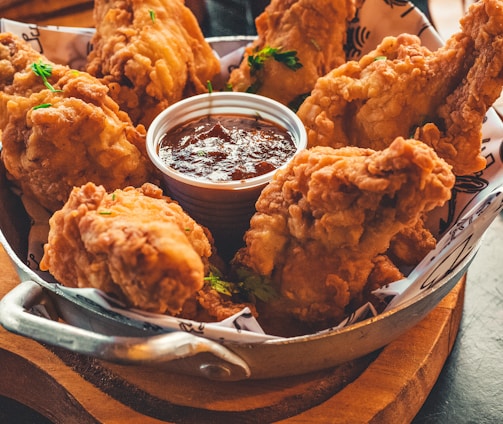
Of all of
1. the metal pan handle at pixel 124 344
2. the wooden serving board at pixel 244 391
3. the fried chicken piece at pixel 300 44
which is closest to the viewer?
the metal pan handle at pixel 124 344

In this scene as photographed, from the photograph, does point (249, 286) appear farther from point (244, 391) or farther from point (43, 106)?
point (43, 106)

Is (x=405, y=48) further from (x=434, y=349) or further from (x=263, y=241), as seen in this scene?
(x=434, y=349)

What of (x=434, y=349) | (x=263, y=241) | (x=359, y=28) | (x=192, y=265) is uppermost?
(x=359, y=28)

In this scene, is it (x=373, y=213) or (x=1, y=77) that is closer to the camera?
(x=373, y=213)

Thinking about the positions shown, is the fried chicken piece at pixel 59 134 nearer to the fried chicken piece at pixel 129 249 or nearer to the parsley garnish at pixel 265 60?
the fried chicken piece at pixel 129 249

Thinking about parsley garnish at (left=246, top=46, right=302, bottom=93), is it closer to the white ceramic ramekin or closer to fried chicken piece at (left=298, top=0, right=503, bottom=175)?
the white ceramic ramekin

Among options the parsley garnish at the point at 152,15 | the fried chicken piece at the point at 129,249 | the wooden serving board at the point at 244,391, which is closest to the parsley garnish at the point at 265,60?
the parsley garnish at the point at 152,15

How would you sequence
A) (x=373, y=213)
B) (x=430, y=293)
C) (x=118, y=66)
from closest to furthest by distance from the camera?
(x=373, y=213) → (x=430, y=293) → (x=118, y=66)

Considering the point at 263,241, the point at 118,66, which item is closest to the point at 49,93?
the point at 118,66
